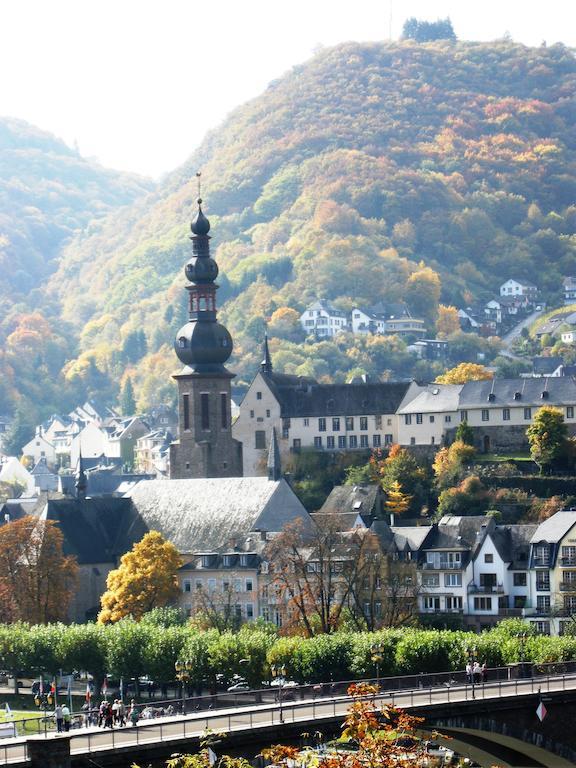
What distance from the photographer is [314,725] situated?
232 ft

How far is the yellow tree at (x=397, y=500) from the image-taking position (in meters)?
136

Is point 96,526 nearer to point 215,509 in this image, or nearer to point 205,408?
point 215,509

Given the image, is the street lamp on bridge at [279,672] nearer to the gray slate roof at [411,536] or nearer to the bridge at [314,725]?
the bridge at [314,725]

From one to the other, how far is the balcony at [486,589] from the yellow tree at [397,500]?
12540mm

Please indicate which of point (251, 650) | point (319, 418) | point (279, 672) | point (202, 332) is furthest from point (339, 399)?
point (279, 672)

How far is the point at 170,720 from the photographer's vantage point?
71000 millimetres

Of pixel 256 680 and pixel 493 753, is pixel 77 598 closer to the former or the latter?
pixel 256 680

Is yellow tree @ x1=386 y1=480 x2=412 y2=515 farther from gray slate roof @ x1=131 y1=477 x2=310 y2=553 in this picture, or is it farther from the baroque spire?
the baroque spire

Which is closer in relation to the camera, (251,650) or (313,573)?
(251,650)

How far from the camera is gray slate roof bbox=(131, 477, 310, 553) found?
436 feet

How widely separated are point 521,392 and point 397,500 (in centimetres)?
1222

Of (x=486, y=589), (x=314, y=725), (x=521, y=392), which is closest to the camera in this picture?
(x=314, y=725)

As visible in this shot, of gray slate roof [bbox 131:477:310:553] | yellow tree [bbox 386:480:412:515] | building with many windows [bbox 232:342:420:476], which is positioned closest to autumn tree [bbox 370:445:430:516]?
yellow tree [bbox 386:480:412:515]

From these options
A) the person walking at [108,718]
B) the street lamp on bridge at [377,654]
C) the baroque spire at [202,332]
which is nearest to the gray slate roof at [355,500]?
the baroque spire at [202,332]
